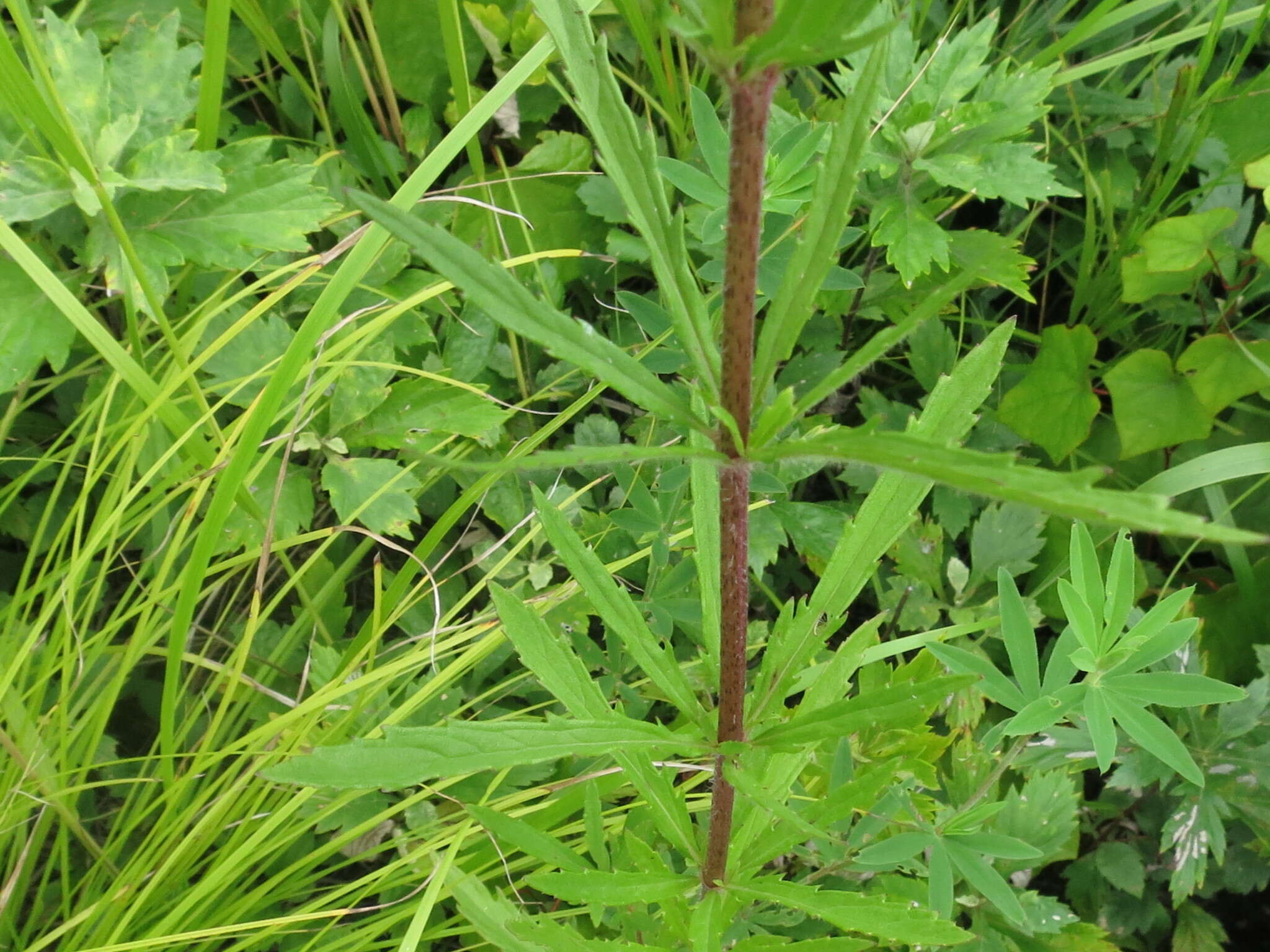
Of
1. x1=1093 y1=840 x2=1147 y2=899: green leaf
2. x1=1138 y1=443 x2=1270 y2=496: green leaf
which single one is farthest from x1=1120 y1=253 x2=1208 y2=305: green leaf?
x1=1093 y1=840 x2=1147 y2=899: green leaf

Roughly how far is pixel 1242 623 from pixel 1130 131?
1.01m

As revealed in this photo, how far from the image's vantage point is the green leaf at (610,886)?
2.66 ft

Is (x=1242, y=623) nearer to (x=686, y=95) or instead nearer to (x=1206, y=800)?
(x=1206, y=800)

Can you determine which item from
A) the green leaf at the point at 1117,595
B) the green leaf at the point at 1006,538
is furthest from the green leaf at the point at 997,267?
the green leaf at the point at 1117,595

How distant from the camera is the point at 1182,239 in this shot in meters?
1.55

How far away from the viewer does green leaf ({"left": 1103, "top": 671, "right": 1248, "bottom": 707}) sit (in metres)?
0.99

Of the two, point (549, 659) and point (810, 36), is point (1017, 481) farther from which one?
point (549, 659)

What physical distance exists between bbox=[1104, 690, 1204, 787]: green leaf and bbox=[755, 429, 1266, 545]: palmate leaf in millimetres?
685

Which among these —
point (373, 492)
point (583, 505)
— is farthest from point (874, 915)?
point (373, 492)

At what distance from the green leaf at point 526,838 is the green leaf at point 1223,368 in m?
1.37

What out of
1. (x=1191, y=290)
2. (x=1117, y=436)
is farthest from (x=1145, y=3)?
(x=1117, y=436)

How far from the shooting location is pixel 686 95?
1.71m

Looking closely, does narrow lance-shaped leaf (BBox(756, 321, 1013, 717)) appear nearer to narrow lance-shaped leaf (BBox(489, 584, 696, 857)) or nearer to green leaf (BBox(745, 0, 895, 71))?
narrow lance-shaped leaf (BBox(489, 584, 696, 857))

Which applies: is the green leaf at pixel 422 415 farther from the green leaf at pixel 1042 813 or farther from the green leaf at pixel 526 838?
the green leaf at pixel 1042 813
